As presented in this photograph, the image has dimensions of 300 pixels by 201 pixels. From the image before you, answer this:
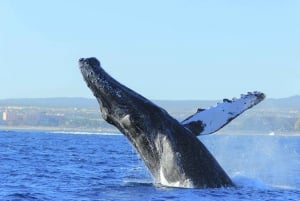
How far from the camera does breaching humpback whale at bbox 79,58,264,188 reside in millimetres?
13141

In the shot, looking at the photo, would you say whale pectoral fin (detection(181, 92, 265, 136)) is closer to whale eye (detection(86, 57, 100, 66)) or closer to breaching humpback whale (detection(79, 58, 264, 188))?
breaching humpback whale (detection(79, 58, 264, 188))

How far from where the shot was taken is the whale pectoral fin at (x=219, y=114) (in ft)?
43.4

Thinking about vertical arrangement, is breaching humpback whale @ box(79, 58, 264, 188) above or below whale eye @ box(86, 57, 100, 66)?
below

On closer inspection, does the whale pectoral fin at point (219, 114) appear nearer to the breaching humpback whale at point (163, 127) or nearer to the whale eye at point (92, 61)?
the breaching humpback whale at point (163, 127)

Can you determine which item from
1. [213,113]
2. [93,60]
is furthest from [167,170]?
[93,60]

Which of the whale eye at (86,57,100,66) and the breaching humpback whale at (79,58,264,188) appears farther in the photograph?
the whale eye at (86,57,100,66)

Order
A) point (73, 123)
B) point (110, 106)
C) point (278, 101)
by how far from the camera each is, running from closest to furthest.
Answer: point (110, 106) < point (278, 101) < point (73, 123)

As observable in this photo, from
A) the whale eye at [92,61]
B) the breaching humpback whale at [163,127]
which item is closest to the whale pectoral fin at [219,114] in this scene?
the breaching humpback whale at [163,127]

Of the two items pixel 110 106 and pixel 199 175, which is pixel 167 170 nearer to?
pixel 199 175

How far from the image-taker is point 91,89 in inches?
523

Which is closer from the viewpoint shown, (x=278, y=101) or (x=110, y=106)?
(x=110, y=106)

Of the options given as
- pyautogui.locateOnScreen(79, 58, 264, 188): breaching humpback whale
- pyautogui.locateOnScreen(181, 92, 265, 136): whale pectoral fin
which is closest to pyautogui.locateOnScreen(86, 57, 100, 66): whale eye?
pyautogui.locateOnScreen(79, 58, 264, 188): breaching humpback whale

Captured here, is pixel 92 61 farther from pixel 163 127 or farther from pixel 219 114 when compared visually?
pixel 219 114

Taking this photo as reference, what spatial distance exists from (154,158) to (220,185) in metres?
1.17
